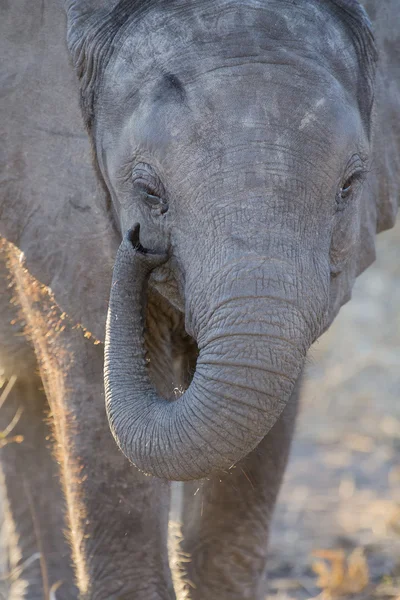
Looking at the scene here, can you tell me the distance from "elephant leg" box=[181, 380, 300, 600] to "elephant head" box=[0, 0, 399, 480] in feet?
Answer: 3.17

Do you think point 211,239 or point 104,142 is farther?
point 104,142

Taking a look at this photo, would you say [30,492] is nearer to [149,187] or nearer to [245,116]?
[149,187]

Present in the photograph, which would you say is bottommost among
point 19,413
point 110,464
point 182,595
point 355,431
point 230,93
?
point 355,431

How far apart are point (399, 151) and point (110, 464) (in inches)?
49.0

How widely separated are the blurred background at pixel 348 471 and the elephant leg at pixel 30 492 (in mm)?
888

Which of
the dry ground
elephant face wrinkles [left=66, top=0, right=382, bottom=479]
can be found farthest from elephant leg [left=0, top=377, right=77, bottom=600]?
elephant face wrinkles [left=66, top=0, right=382, bottom=479]

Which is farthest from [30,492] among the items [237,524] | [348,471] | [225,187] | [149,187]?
[225,187]

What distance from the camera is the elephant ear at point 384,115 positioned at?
3.54 meters

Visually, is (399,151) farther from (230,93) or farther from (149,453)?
(149,453)

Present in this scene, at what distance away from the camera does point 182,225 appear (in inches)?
114

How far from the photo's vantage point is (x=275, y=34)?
9.57 ft

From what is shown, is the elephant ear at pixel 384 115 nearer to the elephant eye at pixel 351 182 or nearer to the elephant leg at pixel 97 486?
the elephant eye at pixel 351 182

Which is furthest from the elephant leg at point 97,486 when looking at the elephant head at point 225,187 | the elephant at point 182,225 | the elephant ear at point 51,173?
the elephant head at point 225,187

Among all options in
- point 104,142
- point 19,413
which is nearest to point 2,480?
point 19,413
